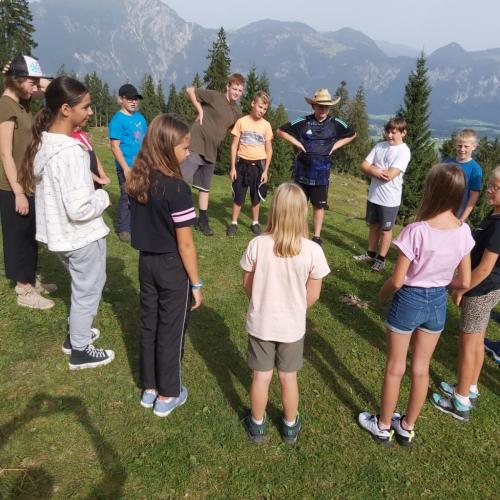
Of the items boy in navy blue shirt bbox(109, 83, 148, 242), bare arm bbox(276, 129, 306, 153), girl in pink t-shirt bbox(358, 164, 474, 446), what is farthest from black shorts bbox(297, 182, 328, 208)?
girl in pink t-shirt bbox(358, 164, 474, 446)

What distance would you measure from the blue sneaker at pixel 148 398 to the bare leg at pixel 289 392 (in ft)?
4.38

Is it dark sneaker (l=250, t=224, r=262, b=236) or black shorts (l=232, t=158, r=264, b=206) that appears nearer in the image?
black shorts (l=232, t=158, r=264, b=206)

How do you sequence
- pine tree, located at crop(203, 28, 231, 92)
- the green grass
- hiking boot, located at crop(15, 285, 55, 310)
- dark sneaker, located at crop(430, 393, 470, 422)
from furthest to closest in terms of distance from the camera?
1. pine tree, located at crop(203, 28, 231, 92)
2. hiking boot, located at crop(15, 285, 55, 310)
3. dark sneaker, located at crop(430, 393, 470, 422)
4. the green grass

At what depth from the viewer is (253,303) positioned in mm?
3217

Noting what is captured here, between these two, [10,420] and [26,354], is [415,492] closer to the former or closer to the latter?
[10,420]

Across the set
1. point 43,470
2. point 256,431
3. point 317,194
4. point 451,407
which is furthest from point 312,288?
point 317,194

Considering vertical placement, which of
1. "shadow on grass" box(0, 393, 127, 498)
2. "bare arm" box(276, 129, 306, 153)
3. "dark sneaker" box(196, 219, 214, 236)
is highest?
"bare arm" box(276, 129, 306, 153)

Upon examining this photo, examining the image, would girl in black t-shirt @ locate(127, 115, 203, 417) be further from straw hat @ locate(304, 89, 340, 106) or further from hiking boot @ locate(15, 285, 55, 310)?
straw hat @ locate(304, 89, 340, 106)

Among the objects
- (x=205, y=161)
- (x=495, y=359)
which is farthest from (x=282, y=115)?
(x=495, y=359)

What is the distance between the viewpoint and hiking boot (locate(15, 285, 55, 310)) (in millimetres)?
5301

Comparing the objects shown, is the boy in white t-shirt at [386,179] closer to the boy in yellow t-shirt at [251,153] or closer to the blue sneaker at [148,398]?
the boy in yellow t-shirt at [251,153]

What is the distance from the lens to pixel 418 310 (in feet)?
10.5

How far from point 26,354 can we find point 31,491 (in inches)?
74.7

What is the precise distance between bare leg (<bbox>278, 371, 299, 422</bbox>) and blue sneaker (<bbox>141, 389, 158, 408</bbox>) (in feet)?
4.38
